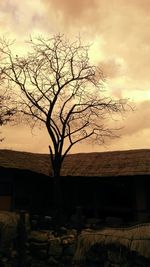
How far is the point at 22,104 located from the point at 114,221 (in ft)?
30.8

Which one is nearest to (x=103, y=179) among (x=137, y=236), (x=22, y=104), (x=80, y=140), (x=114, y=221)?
(x=80, y=140)

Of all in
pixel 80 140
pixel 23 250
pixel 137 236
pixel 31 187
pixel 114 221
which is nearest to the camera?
pixel 137 236

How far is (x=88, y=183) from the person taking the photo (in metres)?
25.6

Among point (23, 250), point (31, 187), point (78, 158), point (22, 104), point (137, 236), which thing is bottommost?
point (23, 250)

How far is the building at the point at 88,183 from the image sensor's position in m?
23.0

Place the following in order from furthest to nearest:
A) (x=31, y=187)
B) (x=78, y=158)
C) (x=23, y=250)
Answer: (x=78, y=158)
(x=31, y=187)
(x=23, y=250)

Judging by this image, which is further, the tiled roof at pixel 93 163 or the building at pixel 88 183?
the building at pixel 88 183

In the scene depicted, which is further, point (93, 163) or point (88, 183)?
point (88, 183)

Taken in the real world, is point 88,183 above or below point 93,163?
below

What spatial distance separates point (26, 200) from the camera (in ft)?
81.2

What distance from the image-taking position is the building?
2300cm

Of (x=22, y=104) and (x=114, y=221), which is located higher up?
(x=22, y=104)

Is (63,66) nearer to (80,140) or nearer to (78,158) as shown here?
(80,140)

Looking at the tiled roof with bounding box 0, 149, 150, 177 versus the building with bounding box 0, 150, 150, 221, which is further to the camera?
the building with bounding box 0, 150, 150, 221
